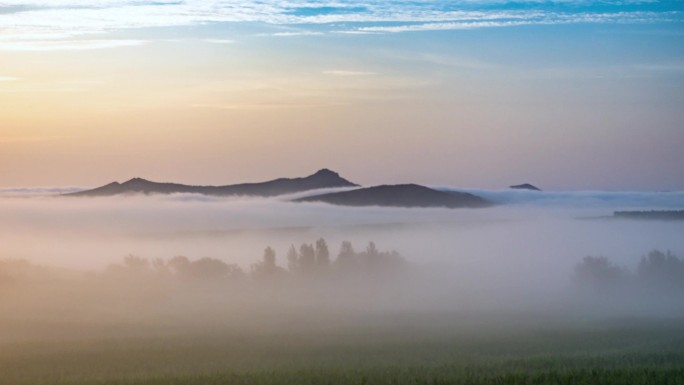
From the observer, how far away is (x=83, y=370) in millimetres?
51188

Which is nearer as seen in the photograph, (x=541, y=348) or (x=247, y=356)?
(x=247, y=356)

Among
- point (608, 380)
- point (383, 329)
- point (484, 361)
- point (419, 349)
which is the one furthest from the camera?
point (383, 329)

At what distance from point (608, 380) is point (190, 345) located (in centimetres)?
2938

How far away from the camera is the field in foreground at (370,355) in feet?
138

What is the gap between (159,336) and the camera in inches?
2844

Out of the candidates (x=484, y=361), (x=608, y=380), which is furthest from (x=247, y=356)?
(x=608, y=380)

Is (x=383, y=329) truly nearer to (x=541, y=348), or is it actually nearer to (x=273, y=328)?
(x=273, y=328)

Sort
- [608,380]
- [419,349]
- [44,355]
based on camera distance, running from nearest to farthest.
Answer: [608,380] < [44,355] < [419,349]

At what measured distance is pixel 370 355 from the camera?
58000mm

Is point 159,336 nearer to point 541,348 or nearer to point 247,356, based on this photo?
point 247,356

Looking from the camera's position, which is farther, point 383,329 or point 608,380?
point 383,329

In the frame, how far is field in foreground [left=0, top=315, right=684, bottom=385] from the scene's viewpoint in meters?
42.2

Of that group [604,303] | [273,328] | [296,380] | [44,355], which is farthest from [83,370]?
[604,303]

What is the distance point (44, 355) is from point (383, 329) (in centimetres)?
2755
